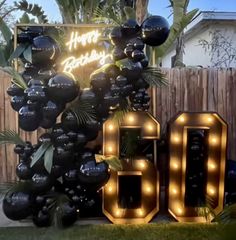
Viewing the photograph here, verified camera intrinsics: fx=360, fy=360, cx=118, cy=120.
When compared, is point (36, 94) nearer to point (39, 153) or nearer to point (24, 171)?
point (39, 153)

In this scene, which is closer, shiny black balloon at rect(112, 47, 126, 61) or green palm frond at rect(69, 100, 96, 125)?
green palm frond at rect(69, 100, 96, 125)

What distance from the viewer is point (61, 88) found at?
13.1ft

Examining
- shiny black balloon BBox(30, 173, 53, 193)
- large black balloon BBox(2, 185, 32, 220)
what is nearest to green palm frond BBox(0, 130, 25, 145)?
shiny black balloon BBox(30, 173, 53, 193)

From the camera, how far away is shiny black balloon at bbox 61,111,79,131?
13.6ft

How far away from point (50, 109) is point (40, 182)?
2.81ft

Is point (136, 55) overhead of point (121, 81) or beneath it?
overhead

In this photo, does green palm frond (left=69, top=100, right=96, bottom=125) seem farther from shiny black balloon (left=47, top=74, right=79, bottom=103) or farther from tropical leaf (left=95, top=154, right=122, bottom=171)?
tropical leaf (left=95, top=154, right=122, bottom=171)

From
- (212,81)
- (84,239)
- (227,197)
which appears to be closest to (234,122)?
(212,81)

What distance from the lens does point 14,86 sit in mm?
4270

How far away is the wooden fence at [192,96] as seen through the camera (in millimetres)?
5895

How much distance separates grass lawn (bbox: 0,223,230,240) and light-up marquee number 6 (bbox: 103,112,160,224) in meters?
0.14

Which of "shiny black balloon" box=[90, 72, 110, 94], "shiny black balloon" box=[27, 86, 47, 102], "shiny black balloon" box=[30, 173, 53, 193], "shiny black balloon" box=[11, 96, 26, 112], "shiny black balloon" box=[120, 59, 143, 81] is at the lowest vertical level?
"shiny black balloon" box=[30, 173, 53, 193]

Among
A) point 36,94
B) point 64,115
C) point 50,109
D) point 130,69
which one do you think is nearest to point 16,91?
point 36,94

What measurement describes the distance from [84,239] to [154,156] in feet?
4.77
